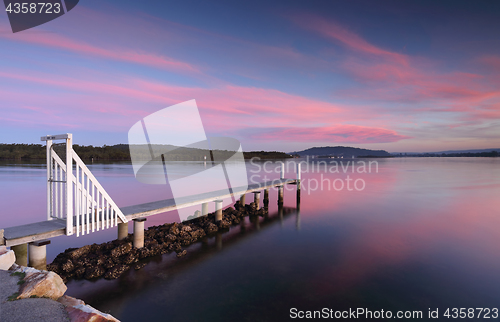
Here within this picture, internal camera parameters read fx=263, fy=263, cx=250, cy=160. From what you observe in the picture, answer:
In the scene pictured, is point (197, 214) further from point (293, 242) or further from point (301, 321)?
point (301, 321)

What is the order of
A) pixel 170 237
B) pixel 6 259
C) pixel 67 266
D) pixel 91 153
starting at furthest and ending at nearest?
pixel 91 153, pixel 170 237, pixel 67 266, pixel 6 259

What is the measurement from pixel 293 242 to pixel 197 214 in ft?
15.1

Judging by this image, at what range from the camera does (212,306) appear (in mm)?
5594

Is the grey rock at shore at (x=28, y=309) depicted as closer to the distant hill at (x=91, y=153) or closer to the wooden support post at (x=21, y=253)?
the wooden support post at (x=21, y=253)

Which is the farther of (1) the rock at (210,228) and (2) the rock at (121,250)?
(1) the rock at (210,228)

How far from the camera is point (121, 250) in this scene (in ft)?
24.4

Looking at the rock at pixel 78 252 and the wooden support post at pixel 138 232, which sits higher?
the wooden support post at pixel 138 232

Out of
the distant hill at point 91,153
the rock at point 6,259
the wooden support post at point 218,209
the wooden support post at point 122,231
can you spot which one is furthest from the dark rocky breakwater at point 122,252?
the distant hill at point 91,153

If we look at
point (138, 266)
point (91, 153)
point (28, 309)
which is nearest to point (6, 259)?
point (28, 309)

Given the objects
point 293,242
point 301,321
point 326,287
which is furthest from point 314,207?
point 301,321

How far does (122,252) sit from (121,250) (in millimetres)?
63

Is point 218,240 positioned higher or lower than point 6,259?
lower

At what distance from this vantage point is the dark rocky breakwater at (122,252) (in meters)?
6.47

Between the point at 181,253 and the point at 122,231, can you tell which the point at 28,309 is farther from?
the point at 122,231
